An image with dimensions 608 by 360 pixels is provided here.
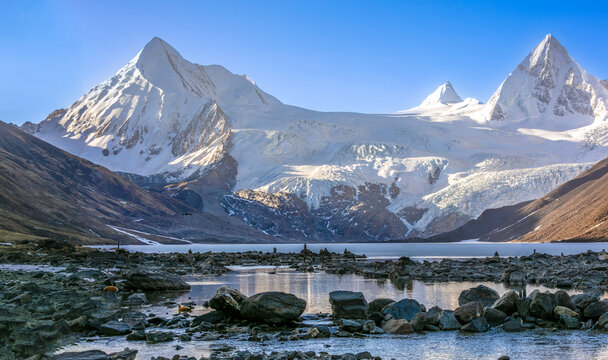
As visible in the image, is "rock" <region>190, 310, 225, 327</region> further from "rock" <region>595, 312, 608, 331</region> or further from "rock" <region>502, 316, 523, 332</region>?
"rock" <region>595, 312, 608, 331</region>

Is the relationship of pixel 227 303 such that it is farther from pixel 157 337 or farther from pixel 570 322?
pixel 570 322

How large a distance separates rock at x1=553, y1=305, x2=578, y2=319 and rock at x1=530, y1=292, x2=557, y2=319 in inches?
8.2

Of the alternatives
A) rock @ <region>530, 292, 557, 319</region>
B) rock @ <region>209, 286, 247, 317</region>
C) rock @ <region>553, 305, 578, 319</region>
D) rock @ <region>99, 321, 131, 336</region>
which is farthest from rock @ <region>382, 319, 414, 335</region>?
rock @ <region>99, 321, 131, 336</region>

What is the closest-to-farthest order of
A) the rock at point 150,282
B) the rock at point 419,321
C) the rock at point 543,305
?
the rock at point 419,321 → the rock at point 543,305 → the rock at point 150,282

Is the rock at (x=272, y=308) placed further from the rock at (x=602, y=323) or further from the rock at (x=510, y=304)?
the rock at (x=602, y=323)

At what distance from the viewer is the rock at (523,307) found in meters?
28.0

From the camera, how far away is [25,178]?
190625 mm

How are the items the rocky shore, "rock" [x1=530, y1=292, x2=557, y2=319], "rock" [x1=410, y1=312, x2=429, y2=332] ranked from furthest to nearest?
"rock" [x1=530, y1=292, x2=557, y2=319] < "rock" [x1=410, y1=312, x2=429, y2=332] < the rocky shore

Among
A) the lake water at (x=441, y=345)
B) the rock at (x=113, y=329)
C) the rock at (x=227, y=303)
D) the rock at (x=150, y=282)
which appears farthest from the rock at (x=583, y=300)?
the rock at (x=150, y=282)

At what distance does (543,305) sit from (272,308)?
12343 millimetres

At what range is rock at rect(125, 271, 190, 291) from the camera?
145 feet

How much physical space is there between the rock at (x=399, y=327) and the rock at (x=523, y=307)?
18.3 feet

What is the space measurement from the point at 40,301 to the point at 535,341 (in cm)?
2319

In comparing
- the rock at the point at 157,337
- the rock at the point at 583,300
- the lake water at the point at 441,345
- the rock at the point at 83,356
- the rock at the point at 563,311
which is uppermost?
the rock at the point at 583,300
